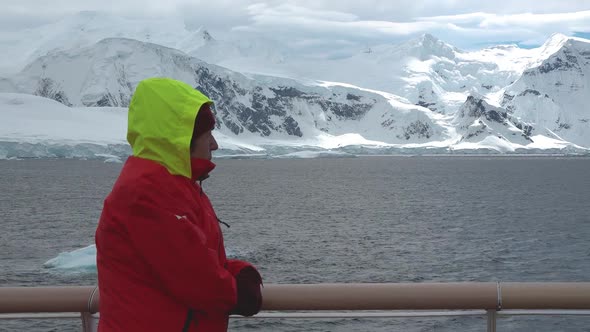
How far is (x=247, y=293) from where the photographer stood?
312 cm

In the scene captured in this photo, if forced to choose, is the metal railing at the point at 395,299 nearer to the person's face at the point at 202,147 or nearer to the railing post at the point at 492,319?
the railing post at the point at 492,319

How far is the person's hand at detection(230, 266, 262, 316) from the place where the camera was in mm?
3117

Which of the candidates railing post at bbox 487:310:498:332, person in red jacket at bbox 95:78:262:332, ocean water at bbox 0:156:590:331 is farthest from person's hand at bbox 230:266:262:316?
railing post at bbox 487:310:498:332

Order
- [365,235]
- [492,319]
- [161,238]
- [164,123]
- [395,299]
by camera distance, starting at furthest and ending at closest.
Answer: [365,235] → [492,319] → [395,299] → [164,123] → [161,238]

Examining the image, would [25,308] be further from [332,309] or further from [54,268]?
[54,268]

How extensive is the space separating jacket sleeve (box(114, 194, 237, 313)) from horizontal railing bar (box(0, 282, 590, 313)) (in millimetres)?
725

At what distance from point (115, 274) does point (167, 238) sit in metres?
0.32

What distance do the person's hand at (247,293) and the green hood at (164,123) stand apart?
0.48 m

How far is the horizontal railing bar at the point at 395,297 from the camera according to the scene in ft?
11.8

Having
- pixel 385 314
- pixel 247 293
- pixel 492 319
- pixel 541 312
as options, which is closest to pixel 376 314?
pixel 385 314

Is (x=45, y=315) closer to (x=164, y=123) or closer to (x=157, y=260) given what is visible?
(x=157, y=260)

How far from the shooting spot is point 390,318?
12.6ft

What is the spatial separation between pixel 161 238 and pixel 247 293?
0.49 meters

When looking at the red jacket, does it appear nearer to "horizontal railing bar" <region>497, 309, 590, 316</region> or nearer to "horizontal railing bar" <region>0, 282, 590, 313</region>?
"horizontal railing bar" <region>0, 282, 590, 313</region>
